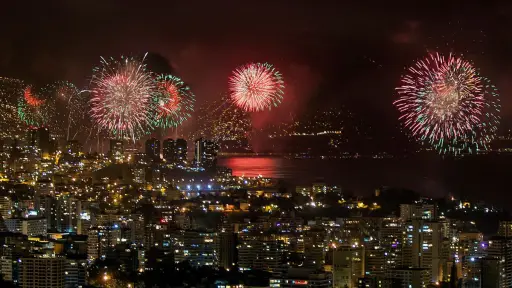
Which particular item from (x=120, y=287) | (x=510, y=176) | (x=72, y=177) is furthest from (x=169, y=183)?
(x=510, y=176)

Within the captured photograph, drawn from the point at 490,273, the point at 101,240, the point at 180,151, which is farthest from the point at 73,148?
the point at 490,273

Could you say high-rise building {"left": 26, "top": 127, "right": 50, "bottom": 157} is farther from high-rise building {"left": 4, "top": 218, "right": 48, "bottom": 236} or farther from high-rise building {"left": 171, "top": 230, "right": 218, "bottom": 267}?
high-rise building {"left": 171, "top": 230, "right": 218, "bottom": 267}

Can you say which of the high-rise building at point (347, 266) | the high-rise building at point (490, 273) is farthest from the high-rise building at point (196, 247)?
the high-rise building at point (490, 273)

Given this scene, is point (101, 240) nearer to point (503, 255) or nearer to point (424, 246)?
point (424, 246)

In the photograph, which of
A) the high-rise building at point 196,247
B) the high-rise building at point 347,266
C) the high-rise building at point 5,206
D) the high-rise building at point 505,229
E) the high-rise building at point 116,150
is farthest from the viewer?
the high-rise building at point 116,150

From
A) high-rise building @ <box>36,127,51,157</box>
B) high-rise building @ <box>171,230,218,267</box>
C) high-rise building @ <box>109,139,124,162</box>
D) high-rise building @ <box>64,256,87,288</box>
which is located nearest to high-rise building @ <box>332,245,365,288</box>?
high-rise building @ <box>171,230,218,267</box>

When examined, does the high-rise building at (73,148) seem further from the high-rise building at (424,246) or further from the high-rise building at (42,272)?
the high-rise building at (42,272)

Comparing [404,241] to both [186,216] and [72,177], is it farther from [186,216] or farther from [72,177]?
[72,177]
